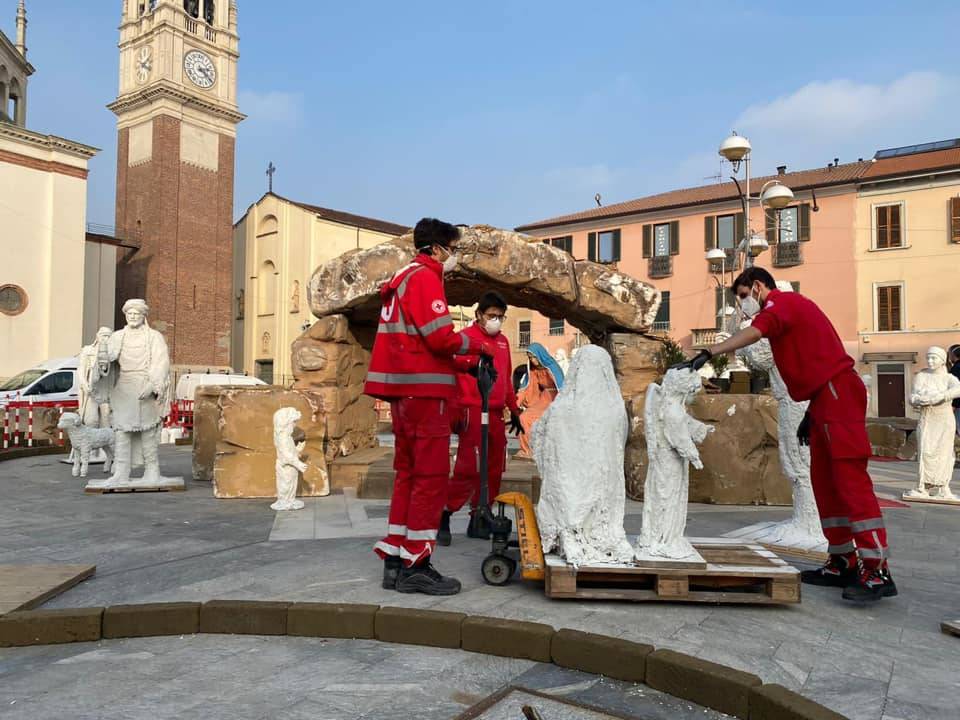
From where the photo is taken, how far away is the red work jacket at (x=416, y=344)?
408cm

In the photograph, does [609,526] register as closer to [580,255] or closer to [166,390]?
[166,390]

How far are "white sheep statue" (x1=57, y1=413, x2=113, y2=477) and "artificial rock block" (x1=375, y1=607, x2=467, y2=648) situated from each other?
790 centimetres

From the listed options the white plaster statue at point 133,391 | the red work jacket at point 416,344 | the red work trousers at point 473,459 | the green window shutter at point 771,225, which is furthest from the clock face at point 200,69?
the red work jacket at point 416,344

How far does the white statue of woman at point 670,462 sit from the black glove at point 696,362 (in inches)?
0.9

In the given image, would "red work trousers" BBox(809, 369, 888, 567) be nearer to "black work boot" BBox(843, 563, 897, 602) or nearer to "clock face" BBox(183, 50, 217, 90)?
"black work boot" BBox(843, 563, 897, 602)

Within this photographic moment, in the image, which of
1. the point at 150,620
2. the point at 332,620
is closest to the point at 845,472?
the point at 332,620

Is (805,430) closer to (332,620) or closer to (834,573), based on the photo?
(834,573)

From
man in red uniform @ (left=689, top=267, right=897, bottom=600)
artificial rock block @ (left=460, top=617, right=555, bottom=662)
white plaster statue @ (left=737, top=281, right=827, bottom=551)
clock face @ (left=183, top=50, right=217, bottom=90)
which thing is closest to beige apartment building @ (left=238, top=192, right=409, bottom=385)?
clock face @ (left=183, top=50, right=217, bottom=90)

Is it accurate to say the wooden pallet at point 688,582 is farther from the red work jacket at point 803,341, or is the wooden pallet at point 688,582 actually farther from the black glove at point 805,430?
the red work jacket at point 803,341

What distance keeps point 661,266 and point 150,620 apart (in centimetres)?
3086

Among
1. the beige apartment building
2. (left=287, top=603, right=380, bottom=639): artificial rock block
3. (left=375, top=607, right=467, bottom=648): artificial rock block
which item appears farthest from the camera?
the beige apartment building

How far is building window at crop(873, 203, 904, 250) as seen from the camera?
89.8 ft

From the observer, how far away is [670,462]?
3900mm

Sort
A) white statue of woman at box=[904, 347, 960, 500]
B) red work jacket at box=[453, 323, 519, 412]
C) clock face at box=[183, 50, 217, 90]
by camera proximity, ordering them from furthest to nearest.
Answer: clock face at box=[183, 50, 217, 90] → white statue of woman at box=[904, 347, 960, 500] → red work jacket at box=[453, 323, 519, 412]
